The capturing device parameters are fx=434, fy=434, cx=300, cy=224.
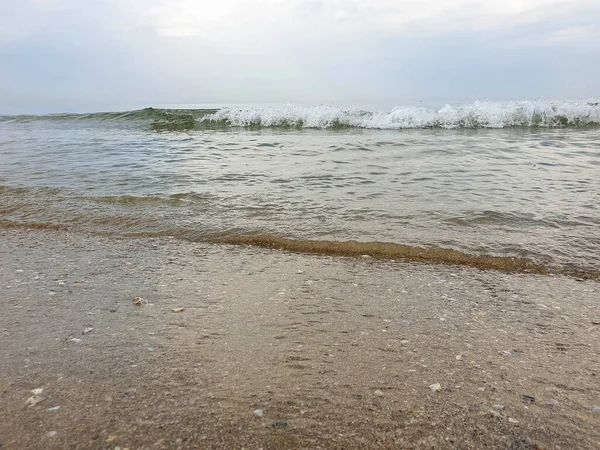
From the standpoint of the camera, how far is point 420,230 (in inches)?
167

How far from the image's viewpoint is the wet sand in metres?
1.61

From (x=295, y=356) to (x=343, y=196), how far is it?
3.56 m

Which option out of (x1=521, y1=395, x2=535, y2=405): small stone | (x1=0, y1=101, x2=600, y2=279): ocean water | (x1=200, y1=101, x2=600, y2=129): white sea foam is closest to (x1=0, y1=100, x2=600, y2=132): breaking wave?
(x1=200, y1=101, x2=600, y2=129): white sea foam

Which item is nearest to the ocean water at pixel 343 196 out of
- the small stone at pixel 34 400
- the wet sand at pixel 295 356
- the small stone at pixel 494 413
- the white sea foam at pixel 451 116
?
the wet sand at pixel 295 356

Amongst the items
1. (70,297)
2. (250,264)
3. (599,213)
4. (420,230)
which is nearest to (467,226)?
(420,230)

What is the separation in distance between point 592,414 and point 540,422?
232 millimetres

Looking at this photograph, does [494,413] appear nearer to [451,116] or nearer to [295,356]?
[295,356]

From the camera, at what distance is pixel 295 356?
216 cm

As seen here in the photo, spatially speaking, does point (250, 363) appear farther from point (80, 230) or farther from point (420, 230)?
point (80, 230)

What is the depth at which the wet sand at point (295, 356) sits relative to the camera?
1614 mm

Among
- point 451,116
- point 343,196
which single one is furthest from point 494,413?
point 451,116

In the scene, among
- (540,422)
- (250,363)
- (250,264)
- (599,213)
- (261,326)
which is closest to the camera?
(540,422)

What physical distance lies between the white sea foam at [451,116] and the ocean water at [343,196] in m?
5.77

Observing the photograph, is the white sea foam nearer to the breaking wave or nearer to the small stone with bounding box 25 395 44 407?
the breaking wave
